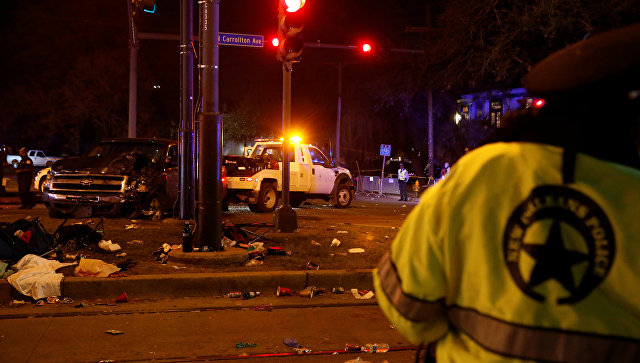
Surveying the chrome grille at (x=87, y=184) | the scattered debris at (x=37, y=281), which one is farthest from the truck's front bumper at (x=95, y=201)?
the scattered debris at (x=37, y=281)

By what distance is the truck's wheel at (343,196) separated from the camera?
20234 mm

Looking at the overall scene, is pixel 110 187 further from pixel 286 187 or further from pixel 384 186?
pixel 384 186

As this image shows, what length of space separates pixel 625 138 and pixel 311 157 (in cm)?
1714

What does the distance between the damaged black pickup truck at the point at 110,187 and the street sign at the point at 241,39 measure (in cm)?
338

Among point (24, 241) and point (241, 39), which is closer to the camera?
point (24, 241)

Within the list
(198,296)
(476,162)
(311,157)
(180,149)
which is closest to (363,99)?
(311,157)

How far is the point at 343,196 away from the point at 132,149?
803cm

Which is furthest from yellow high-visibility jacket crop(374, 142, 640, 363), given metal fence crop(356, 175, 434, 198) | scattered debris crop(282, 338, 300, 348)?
metal fence crop(356, 175, 434, 198)

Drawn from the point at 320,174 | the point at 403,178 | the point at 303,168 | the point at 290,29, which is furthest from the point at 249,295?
the point at 403,178

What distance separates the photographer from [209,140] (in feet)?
28.4

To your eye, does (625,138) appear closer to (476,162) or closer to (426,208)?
(476,162)

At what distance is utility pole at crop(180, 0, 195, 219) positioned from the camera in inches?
466

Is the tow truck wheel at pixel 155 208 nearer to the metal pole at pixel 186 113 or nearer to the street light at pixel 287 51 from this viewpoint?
the metal pole at pixel 186 113

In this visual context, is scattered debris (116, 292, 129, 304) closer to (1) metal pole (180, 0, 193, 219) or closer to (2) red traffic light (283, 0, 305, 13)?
(1) metal pole (180, 0, 193, 219)
